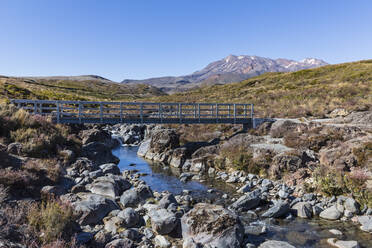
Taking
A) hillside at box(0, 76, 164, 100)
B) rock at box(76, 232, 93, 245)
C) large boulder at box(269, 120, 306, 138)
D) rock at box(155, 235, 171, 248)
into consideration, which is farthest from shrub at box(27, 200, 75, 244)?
hillside at box(0, 76, 164, 100)

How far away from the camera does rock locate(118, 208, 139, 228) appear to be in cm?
785

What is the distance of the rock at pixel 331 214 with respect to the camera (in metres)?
9.29

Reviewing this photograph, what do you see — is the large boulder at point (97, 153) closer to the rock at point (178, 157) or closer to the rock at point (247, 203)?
the rock at point (178, 157)

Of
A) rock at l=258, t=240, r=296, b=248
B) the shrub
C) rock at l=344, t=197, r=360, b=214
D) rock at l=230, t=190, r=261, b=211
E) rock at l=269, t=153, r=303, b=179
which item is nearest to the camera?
the shrub

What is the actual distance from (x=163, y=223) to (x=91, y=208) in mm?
2314

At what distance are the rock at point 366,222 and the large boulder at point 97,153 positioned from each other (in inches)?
548

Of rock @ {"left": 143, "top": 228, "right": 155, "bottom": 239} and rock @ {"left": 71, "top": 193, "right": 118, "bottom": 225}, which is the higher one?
rock @ {"left": 71, "top": 193, "right": 118, "bottom": 225}

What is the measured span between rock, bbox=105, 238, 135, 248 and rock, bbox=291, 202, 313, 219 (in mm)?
6350

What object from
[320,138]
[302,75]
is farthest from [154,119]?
[302,75]

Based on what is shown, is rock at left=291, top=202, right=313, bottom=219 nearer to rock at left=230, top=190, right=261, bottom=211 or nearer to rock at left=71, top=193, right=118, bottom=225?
rock at left=230, top=190, right=261, bottom=211

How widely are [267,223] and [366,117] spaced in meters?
14.2

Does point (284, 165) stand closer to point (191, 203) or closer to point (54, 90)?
point (191, 203)

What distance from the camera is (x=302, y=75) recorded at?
6041 centimetres

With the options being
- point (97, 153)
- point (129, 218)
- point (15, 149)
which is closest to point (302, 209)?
point (129, 218)
